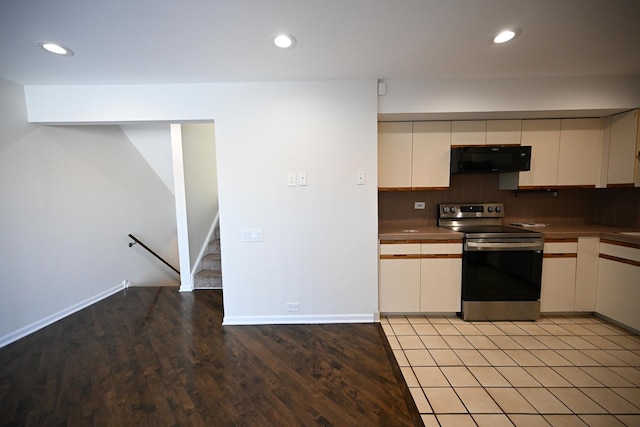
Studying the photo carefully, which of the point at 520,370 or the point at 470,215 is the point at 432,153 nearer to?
the point at 470,215

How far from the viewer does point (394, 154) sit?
2668mm

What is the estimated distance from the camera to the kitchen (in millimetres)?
2439

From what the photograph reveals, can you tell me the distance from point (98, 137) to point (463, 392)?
463cm

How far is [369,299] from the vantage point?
2510 millimetres

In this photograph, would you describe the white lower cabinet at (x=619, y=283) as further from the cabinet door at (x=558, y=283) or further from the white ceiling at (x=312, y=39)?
the white ceiling at (x=312, y=39)

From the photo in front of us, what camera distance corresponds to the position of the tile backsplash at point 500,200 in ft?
9.67

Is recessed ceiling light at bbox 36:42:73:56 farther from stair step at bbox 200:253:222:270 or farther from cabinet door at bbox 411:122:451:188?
cabinet door at bbox 411:122:451:188

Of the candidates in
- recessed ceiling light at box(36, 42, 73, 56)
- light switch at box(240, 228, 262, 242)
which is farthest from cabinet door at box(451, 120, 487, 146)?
recessed ceiling light at box(36, 42, 73, 56)

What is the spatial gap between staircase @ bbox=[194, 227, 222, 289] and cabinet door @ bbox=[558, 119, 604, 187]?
4492 millimetres

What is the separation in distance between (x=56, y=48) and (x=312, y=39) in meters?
1.85

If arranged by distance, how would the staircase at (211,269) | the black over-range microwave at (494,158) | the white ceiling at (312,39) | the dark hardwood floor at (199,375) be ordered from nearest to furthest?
the white ceiling at (312,39) → the dark hardwood floor at (199,375) → the black over-range microwave at (494,158) → the staircase at (211,269)

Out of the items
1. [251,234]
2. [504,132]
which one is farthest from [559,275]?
[251,234]

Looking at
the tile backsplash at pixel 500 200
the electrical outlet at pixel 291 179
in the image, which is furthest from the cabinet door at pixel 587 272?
the electrical outlet at pixel 291 179

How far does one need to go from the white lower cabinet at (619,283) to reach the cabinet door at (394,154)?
6.60ft
